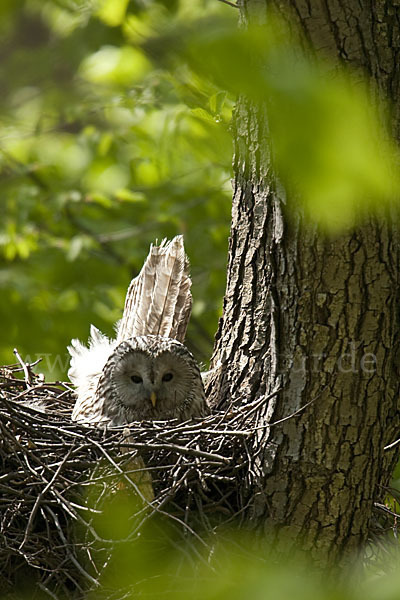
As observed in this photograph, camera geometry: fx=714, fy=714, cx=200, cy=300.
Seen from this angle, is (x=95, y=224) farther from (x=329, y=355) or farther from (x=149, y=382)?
(x=329, y=355)

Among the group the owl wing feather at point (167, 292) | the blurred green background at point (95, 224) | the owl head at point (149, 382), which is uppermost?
the blurred green background at point (95, 224)

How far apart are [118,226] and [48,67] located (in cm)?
526

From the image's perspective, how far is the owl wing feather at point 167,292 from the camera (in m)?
3.88

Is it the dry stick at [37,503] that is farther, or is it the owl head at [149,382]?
the owl head at [149,382]

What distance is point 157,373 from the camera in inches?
135

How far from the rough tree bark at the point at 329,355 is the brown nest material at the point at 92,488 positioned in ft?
0.55

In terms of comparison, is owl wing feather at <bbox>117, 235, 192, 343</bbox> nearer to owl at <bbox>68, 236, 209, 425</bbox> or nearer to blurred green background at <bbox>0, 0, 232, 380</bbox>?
owl at <bbox>68, 236, 209, 425</bbox>

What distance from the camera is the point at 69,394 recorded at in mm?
4086

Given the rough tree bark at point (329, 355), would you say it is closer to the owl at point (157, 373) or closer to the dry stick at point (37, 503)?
the dry stick at point (37, 503)

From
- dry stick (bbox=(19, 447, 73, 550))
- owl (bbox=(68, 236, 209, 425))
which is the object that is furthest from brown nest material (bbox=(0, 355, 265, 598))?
owl (bbox=(68, 236, 209, 425))

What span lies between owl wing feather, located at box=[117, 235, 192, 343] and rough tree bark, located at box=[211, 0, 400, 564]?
134cm

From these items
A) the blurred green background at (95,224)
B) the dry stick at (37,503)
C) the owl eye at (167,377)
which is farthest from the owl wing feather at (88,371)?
the dry stick at (37,503)

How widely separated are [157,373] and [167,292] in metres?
0.60

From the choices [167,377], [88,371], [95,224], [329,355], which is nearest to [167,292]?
[167,377]
